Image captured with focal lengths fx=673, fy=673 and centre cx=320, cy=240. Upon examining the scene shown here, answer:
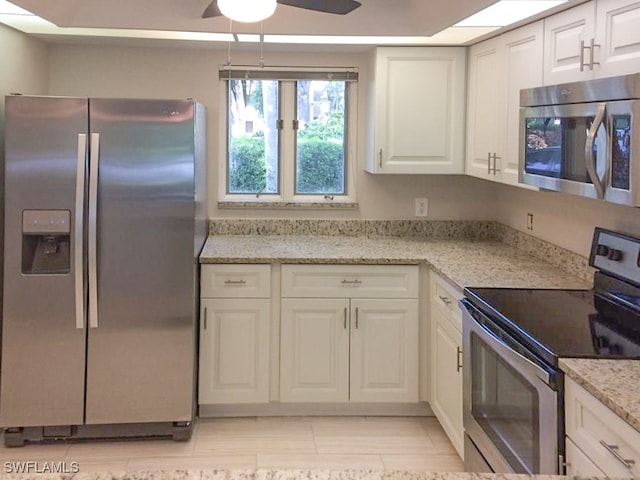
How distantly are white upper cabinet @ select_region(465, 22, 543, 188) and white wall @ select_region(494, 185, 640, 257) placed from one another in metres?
0.31

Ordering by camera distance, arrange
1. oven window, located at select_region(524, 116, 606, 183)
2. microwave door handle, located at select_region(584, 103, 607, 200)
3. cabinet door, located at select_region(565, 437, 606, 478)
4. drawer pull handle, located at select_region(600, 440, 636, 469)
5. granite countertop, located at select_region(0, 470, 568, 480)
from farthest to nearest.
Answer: oven window, located at select_region(524, 116, 606, 183) → microwave door handle, located at select_region(584, 103, 607, 200) → cabinet door, located at select_region(565, 437, 606, 478) → drawer pull handle, located at select_region(600, 440, 636, 469) → granite countertop, located at select_region(0, 470, 568, 480)

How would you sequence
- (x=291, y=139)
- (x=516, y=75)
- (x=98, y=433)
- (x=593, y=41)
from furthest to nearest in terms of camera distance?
1. (x=291, y=139)
2. (x=98, y=433)
3. (x=516, y=75)
4. (x=593, y=41)

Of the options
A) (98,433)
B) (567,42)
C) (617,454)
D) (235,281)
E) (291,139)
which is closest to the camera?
(617,454)

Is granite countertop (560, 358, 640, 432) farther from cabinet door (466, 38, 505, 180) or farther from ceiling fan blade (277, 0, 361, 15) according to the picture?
cabinet door (466, 38, 505, 180)

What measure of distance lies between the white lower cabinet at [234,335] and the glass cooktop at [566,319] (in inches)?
47.6

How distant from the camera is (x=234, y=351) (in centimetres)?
345

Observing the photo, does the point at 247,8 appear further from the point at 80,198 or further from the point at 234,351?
the point at 234,351

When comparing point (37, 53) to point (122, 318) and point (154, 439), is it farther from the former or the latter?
point (154, 439)

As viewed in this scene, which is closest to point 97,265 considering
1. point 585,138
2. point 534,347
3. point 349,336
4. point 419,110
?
point 349,336

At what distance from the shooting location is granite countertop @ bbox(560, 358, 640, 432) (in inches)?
59.4

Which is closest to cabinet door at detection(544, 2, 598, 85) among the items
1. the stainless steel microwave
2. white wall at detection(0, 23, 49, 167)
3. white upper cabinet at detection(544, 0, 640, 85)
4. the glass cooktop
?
white upper cabinet at detection(544, 0, 640, 85)

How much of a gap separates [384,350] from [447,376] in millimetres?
461

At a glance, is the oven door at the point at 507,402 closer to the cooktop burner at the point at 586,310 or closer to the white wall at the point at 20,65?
the cooktop burner at the point at 586,310

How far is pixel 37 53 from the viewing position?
12.1ft
